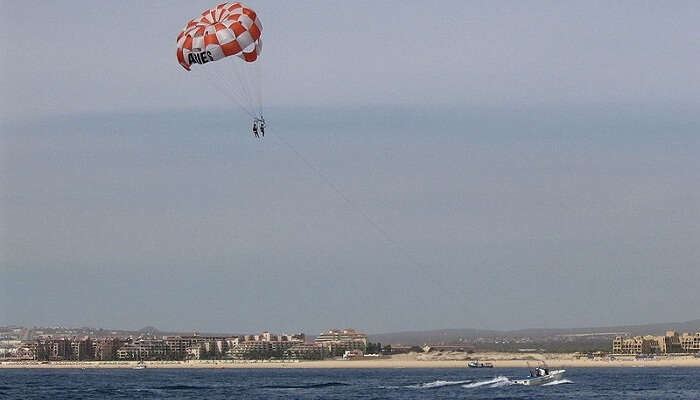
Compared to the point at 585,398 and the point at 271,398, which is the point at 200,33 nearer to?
the point at 271,398

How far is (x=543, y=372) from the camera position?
108375 mm

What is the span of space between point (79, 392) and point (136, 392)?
473cm

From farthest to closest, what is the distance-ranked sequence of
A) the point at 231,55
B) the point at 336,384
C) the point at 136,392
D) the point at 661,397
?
the point at 336,384 < the point at 136,392 < the point at 661,397 < the point at 231,55

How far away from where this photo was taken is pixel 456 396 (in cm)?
9244

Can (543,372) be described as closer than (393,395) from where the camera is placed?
No

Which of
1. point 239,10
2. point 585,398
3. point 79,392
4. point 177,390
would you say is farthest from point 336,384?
point 239,10

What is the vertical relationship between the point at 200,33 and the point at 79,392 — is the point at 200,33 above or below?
above

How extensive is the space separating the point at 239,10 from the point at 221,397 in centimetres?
3718

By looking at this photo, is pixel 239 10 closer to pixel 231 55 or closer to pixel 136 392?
pixel 231 55

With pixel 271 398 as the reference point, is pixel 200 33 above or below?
above

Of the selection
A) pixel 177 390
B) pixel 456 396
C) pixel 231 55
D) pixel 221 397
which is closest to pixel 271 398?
pixel 221 397

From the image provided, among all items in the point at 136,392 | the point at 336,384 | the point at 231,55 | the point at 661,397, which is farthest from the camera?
the point at 336,384

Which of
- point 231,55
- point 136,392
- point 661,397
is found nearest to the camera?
point 231,55

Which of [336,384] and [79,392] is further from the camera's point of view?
[336,384]
